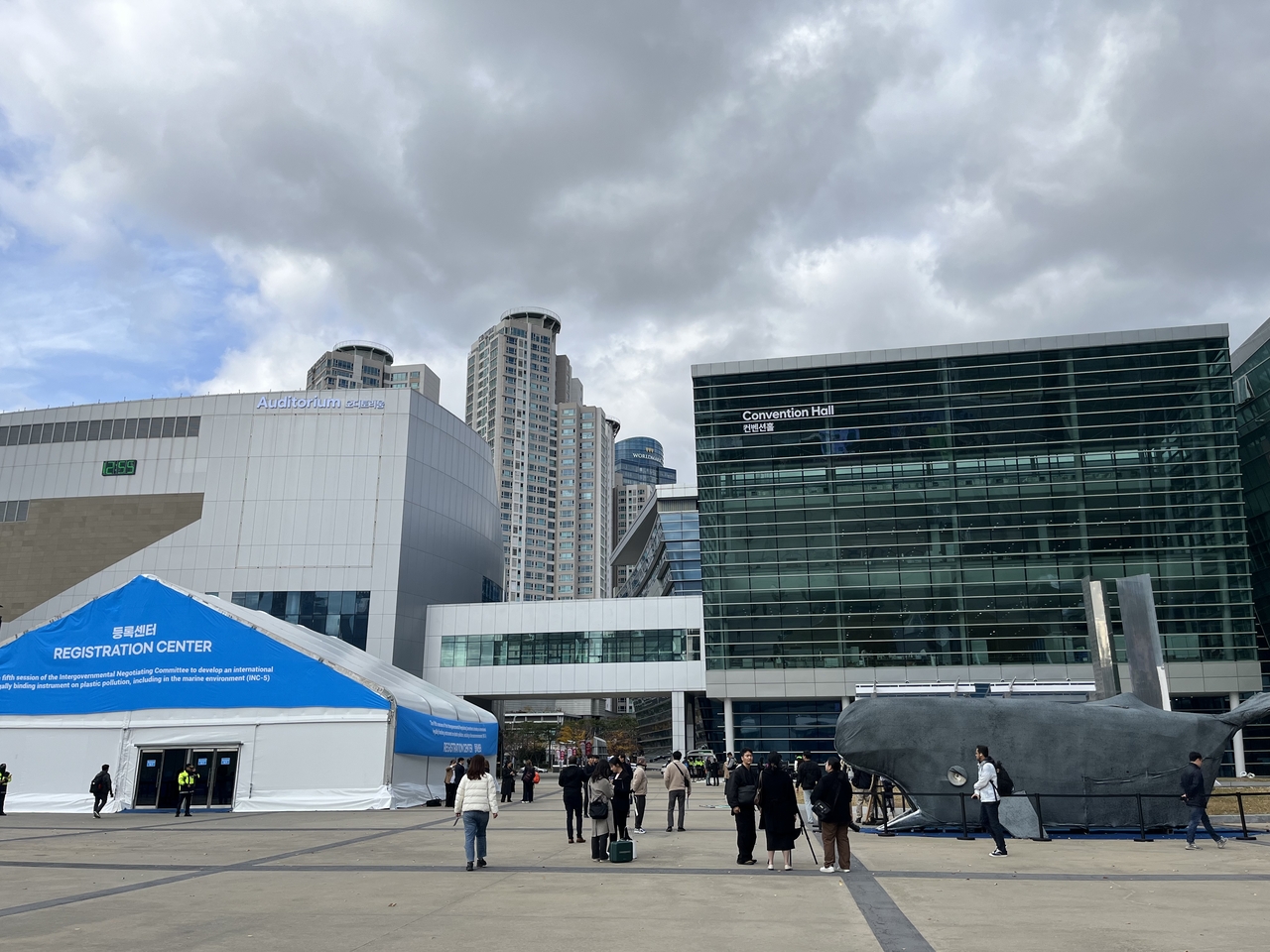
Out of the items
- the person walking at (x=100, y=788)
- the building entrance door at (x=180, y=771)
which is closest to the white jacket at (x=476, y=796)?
the person walking at (x=100, y=788)

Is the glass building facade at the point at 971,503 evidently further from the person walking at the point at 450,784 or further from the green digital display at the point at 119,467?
the green digital display at the point at 119,467

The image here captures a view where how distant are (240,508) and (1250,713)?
56.5 m

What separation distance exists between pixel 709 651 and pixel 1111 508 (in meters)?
25.0

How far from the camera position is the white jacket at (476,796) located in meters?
13.6

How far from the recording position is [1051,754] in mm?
18625

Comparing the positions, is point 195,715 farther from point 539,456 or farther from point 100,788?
point 539,456

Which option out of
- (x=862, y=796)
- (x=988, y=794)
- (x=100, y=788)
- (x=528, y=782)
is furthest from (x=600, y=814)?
(x=528, y=782)

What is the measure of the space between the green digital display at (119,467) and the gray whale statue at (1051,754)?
5737cm

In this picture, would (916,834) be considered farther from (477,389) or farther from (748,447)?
(477,389)

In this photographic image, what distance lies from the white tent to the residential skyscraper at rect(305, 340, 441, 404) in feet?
467

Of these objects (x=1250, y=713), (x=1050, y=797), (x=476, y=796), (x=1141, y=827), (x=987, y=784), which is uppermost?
(x=1250, y=713)

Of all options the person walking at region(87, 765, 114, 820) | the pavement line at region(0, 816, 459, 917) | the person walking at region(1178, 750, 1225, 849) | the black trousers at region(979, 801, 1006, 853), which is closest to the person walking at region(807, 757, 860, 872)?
the black trousers at region(979, 801, 1006, 853)

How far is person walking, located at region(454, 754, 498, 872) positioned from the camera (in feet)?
44.7

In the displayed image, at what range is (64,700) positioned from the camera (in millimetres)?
28797
